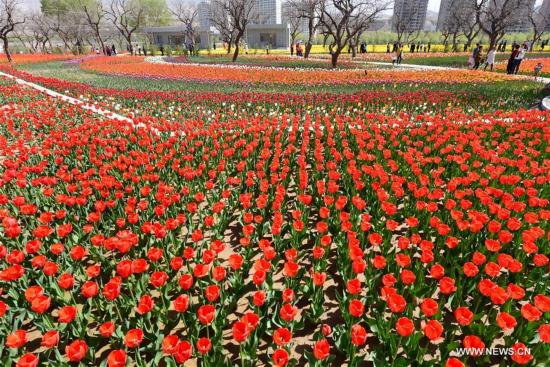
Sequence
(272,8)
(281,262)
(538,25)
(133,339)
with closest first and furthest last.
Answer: (133,339) < (281,262) < (538,25) < (272,8)

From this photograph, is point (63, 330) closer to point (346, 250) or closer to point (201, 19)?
point (346, 250)

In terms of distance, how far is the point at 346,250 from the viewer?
3.87 meters

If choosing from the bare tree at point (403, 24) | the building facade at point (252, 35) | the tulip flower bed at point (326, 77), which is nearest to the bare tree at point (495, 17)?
the tulip flower bed at point (326, 77)

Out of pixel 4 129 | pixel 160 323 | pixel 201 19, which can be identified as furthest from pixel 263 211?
pixel 201 19

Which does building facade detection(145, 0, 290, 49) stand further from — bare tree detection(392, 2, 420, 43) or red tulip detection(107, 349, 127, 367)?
red tulip detection(107, 349, 127, 367)

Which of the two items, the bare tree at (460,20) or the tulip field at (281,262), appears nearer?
the tulip field at (281,262)

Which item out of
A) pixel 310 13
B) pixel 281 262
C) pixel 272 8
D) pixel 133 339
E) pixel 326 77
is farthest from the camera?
pixel 272 8

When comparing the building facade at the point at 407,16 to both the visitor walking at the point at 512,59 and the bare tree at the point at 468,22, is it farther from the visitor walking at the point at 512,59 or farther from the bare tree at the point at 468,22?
the visitor walking at the point at 512,59

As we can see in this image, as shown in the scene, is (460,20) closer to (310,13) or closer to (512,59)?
(310,13)

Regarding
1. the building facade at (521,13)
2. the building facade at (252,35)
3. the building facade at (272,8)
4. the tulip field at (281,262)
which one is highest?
the building facade at (272,8)

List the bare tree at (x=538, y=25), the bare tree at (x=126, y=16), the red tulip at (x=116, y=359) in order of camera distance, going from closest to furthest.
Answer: the red tulip at (x=116, y=359) → the bare tree at (x=538, y=25) → the bare tree at (x=126, y=16)

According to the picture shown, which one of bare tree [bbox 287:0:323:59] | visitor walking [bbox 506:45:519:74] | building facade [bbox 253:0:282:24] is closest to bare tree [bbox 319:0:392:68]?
bare tree [bbox 287:0:323:59]

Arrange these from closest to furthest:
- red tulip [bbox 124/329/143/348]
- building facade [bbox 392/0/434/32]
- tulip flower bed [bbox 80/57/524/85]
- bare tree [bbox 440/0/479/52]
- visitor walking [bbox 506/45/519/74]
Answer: red tulip [bbox 124/329/143/348]
tulip flower bed [bbox 80/57/524/85]
visitor walking [bbox 506/45/519/74]
bare tree [bbox 440/0/479/52]
building facade [bbox 392/0/434/32]

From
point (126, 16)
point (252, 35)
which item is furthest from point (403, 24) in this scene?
point (126, 16)
